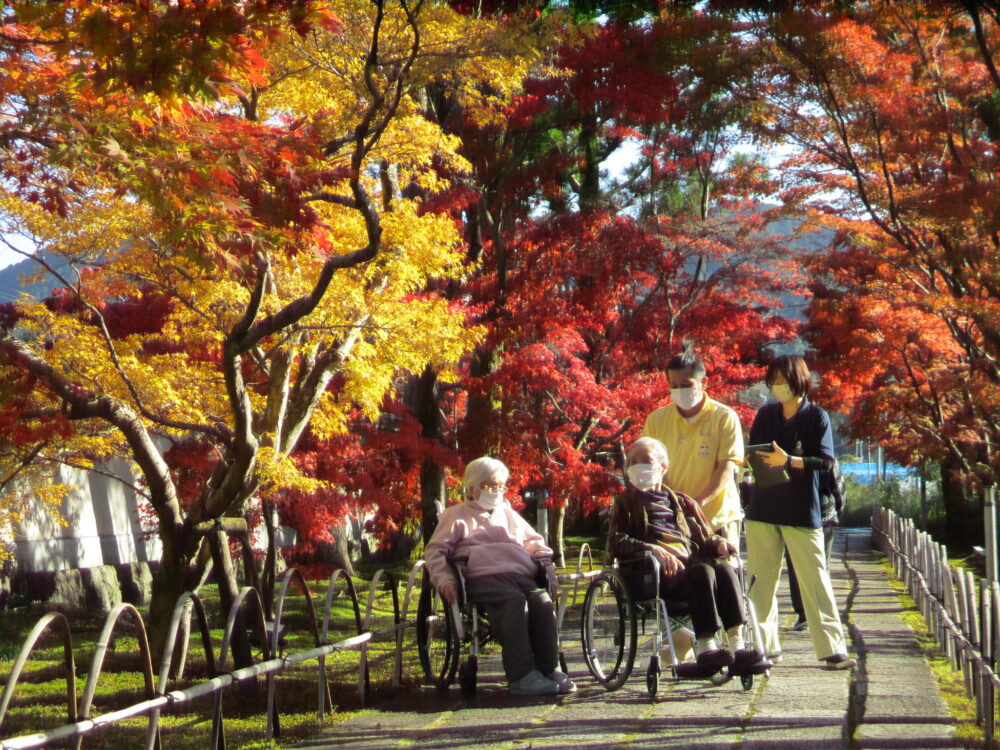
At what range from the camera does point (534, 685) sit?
583cm

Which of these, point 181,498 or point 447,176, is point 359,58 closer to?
point 447,176

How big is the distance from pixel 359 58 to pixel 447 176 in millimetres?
4278

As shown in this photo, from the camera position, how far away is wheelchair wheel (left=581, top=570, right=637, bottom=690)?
587 centimetres

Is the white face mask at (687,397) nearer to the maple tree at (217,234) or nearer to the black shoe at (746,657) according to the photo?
the black shoe at (746,657)

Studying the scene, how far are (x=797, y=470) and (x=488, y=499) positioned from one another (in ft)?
5.86

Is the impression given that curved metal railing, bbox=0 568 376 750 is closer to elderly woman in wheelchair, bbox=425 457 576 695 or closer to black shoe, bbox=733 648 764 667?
elderly woman in wheelchair, bbox=425 457 576 695

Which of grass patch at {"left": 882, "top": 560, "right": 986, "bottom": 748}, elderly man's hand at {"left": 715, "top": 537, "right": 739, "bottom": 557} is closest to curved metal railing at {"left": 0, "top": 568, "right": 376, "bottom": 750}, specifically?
elderly man's hand at {"left": 715, "top": 537, "right": 739, "bottom": 557}

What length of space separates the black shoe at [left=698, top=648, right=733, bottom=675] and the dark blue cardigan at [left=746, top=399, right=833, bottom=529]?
1245mm

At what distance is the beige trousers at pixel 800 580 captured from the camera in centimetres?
635

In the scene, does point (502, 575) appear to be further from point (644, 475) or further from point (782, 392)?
point (782, 392)

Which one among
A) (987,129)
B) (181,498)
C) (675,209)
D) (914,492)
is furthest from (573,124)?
(914,492)

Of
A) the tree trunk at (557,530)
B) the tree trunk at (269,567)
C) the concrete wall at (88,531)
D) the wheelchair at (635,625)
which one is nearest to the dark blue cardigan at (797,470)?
the wheelchair at (635,625)

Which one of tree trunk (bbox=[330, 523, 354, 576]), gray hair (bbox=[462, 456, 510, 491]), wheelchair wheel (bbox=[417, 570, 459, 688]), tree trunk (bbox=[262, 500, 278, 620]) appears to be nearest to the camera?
wheelchair wheel (bbox=[417, 570, 459, 688])

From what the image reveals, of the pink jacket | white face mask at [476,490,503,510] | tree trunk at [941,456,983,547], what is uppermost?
white face mask at [476,490,503,510]
